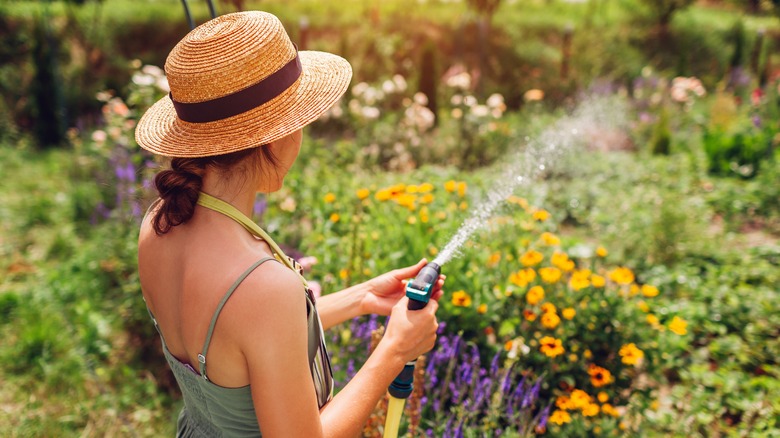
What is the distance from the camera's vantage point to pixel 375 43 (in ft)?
35.3

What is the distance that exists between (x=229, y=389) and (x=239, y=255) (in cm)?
30

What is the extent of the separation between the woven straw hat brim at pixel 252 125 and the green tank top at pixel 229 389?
0.12m

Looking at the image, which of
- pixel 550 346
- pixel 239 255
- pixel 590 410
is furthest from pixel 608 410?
pixel 239 255

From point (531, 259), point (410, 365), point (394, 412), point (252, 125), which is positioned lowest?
point (531, 259)

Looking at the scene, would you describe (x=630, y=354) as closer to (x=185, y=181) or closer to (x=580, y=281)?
(x=580, y=281)

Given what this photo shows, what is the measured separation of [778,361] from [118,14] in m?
12.2

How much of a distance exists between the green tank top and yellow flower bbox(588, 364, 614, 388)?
4.67ft

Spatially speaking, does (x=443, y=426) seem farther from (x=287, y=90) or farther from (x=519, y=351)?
(x=287, y=90)

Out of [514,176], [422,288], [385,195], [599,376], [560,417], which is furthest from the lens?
[385,195]

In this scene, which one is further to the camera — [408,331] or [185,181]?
[408,331]

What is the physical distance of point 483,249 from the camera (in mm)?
2973

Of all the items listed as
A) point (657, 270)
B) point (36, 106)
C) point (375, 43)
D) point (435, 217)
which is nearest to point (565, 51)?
point (375, 43)

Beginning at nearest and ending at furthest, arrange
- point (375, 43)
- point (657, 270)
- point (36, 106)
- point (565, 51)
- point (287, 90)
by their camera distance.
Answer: point (287, 90)
point (657, 270)
point (36, 106)
point (565, 51)
point (375, 43)

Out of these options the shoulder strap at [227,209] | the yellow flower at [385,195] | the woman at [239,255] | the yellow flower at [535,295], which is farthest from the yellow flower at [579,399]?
the shoulder strap at [227,209]
